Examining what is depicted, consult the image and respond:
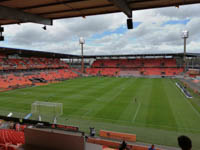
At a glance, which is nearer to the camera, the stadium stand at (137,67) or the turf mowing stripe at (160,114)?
the turf mowing stripe at (160,114)

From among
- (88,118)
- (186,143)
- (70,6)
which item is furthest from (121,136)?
(70,6)

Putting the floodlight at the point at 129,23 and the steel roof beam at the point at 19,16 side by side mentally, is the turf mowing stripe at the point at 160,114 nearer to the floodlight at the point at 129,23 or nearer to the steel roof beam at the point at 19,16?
the floodlight at the point at 129,23

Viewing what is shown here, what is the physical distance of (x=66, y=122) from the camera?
43.0ft

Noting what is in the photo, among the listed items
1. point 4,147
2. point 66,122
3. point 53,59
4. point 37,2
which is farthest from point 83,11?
point 53,59

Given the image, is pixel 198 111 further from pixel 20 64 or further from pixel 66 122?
pixel 20 64

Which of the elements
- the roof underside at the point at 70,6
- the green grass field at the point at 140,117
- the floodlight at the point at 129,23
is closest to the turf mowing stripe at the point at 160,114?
the green grass field at the point at 140,117

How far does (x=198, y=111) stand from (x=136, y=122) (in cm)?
752

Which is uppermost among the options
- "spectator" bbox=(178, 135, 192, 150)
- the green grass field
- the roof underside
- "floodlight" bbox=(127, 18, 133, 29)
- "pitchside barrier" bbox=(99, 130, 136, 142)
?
the roof underside

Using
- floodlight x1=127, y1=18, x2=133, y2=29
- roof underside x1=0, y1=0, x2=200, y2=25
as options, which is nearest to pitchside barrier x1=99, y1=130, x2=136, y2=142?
floodlight x1=127, y1=18, x2=133, y2=29

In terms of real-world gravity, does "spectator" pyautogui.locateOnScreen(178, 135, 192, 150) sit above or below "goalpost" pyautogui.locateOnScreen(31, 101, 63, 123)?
above

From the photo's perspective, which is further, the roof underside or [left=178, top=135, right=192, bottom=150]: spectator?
the roof underside

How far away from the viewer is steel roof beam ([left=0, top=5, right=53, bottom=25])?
17.3 ft

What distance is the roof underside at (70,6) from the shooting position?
4754mm

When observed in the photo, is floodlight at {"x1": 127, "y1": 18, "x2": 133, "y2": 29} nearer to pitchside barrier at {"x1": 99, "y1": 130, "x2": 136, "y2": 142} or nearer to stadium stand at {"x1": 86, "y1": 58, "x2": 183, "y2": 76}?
pitchside barrier at {"x1": 99, "y1": 130, "x2": 136, "y2": 142}
